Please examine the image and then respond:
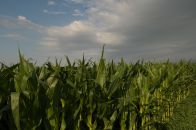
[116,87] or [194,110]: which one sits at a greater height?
[116,87]

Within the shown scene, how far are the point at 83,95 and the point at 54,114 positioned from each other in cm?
66

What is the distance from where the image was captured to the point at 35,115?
2.59 m

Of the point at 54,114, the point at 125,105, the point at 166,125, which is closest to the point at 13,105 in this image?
the point at 54,114

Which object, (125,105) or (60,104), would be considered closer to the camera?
(60,104)

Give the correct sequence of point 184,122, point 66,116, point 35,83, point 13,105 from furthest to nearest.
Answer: point 184,122 → point 66,116 → point 35,83 → point 13,105

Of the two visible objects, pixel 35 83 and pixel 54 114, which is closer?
pixel 35 83

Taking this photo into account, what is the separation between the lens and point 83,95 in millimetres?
3330

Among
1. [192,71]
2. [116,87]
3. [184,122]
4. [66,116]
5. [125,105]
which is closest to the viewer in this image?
[66,116]

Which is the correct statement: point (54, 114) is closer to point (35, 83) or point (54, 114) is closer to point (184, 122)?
point (35, 83)

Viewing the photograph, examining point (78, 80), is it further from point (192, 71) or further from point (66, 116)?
point (192, 71)

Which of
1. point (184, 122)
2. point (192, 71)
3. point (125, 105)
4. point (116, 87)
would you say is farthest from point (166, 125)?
point (192, 71)

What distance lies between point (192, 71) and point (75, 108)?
42.0ft

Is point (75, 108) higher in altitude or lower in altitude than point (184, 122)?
higher

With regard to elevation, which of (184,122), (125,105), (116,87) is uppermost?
(116,87)
